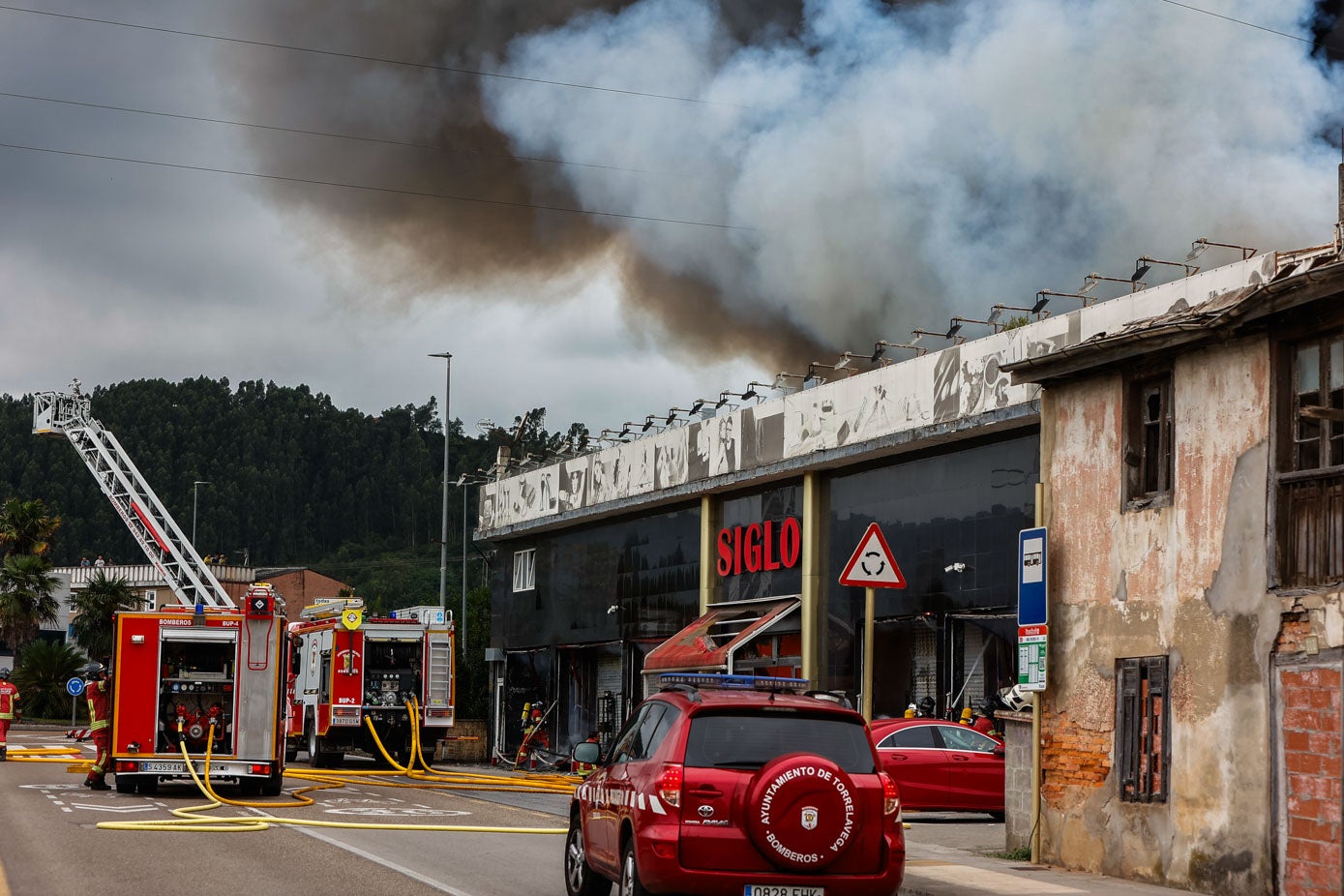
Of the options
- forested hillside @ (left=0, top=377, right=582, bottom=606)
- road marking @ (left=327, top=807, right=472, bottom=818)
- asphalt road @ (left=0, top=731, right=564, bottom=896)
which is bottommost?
road marking @ (left=327, top=807, right=472, bottom=818)

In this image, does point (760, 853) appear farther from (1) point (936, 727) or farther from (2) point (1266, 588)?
(1) point (936, 727)

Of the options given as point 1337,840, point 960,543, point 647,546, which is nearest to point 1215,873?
point 1337,840

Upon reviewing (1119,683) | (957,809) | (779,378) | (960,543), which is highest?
(779,378)

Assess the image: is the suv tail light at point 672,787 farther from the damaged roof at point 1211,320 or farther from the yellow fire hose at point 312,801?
the yellow fire hose at point 312,801

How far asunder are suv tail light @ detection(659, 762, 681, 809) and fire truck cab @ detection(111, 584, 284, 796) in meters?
13.2

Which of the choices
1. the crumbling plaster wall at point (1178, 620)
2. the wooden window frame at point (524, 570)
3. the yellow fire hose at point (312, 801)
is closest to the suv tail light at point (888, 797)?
the crumbling plaster wall at point (1178, 620)

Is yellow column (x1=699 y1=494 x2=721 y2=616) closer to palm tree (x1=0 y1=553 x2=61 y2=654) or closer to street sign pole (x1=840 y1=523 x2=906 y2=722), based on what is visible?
street sign pole (x1=840 y1=523 x2=906 y2=722)

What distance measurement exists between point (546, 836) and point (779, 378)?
1415 cm

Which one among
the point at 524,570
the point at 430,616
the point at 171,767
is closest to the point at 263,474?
the point at 524,570

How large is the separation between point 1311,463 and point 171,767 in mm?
15349

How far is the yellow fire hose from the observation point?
17250 millimetres

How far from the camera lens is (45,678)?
2333 inches

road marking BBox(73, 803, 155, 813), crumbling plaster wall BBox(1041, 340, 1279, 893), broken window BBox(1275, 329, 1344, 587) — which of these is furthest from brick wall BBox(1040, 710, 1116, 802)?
road marking BBox(73, 803, 155, 813)

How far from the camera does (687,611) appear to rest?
33.8 m
